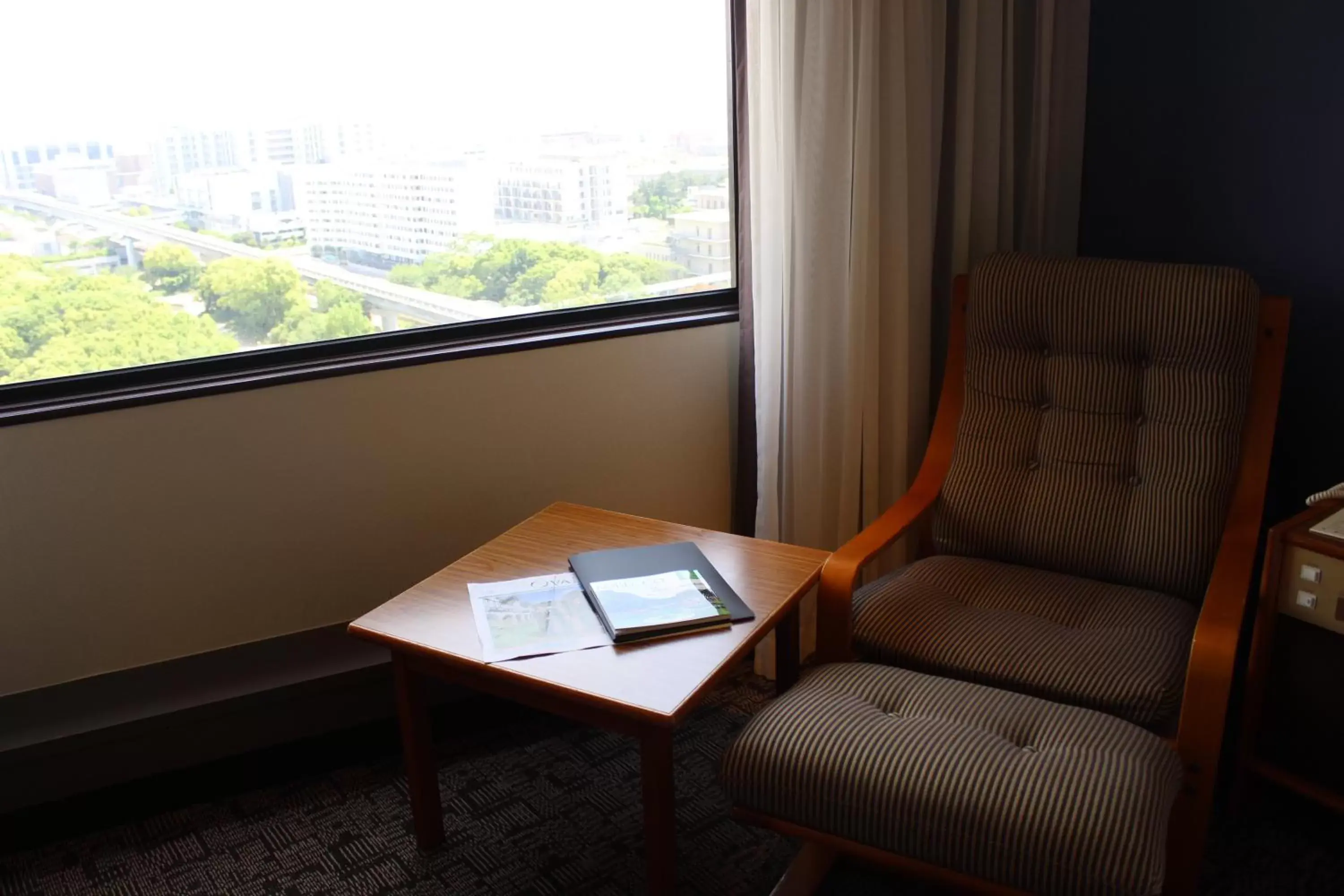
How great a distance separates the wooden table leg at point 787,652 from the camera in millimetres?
2039

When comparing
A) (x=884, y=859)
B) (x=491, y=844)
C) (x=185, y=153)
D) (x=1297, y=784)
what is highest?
(x=185, y=153)

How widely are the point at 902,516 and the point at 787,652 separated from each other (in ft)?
1.22

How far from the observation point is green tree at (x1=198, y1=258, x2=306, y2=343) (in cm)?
223

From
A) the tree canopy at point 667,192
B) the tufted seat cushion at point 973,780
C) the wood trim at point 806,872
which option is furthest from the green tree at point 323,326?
the wood trim at point 806,872

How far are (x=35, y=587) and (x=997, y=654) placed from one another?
1700 millimetres

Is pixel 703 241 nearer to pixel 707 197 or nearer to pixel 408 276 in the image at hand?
pixel 707 197

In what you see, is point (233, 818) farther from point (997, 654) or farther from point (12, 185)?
point (997, 654)

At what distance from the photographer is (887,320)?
2486 mm

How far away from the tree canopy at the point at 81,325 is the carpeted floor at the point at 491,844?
85 cm

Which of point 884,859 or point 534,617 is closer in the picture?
point 884,859

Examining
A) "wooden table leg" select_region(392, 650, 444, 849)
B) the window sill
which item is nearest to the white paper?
"wooden table leg" select_region(392, 650, 444, 849)

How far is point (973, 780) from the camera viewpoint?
157cm

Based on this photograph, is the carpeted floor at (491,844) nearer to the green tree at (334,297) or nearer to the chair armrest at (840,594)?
the chair armrest at (840,594)

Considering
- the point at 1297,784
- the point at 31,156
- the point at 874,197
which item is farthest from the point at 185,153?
the point at 1297,784
